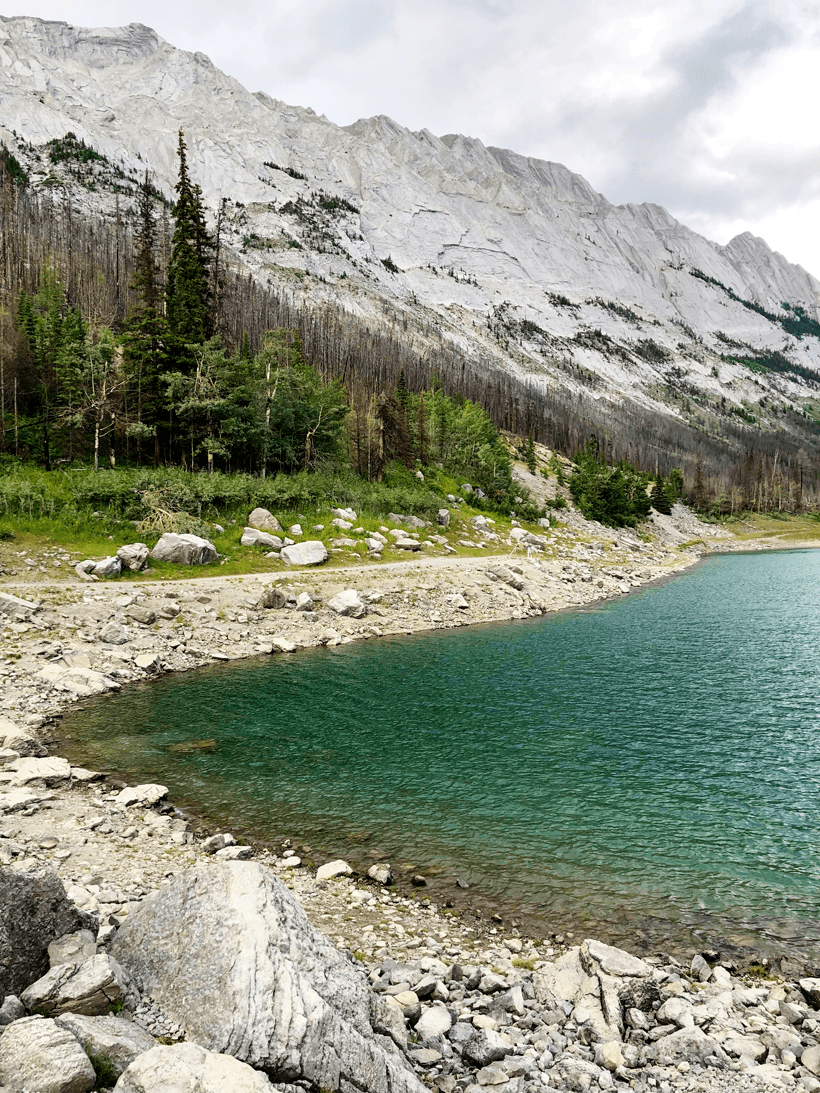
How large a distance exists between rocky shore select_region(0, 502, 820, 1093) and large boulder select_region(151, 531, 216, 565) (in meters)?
23.8

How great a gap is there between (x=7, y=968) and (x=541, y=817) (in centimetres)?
1177

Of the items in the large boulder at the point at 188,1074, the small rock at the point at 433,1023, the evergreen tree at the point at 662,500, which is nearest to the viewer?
the large boulder at the point at 188,1074

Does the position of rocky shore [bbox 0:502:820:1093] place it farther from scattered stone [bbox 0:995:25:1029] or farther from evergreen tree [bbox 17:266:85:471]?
evergreen tree [bbox 17:266:85:471]

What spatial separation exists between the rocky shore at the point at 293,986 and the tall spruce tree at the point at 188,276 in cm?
5002

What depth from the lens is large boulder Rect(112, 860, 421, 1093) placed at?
5.45 metres

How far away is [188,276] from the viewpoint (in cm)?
5812

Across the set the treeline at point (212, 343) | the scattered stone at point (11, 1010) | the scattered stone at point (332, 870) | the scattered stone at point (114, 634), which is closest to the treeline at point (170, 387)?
the treeline at point (212, 343)

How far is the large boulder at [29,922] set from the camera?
580 centimetres

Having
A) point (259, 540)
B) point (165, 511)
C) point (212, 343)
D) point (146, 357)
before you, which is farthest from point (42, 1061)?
point (146, 357)

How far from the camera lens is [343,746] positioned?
1906 cm

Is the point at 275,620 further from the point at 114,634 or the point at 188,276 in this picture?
the point at 188,276

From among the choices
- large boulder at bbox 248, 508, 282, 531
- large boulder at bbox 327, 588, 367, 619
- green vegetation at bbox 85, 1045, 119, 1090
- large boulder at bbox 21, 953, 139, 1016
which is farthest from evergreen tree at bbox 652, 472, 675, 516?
green vegetation at bbox 85, 1045, 119, 1090

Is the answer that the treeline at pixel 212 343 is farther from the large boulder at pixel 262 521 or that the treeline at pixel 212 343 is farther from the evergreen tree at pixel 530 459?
the evergreen tree at pixel 530 459

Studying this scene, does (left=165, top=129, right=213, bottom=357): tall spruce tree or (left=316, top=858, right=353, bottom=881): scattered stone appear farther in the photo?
(left=165, top=129, right=213, bottom=357): tall spruce tree
